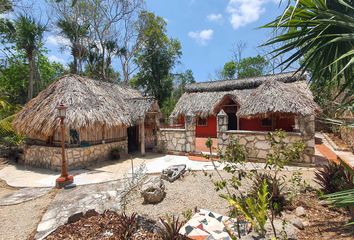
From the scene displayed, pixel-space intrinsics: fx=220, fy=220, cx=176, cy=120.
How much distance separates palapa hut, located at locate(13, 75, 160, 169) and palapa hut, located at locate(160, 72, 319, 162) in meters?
2.49

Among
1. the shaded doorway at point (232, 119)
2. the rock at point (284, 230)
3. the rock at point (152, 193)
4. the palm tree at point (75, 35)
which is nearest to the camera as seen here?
the rock at point (284, 230)

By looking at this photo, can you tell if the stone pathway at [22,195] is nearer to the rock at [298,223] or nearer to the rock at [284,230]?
the rock at [284,230]

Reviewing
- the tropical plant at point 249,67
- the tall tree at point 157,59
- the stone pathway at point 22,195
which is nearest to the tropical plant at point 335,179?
→ the stone pathway at point 22,195

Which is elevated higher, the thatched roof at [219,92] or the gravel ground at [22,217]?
the thatched roof at [219,92]

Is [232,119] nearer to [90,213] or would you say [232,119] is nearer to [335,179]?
[335,179]

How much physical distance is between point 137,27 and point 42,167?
1746cm

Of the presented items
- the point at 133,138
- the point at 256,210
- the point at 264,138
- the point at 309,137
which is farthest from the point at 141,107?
the point at 256,210

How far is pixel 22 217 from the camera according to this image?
5.85 m

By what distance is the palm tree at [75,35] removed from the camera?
66.8 feet

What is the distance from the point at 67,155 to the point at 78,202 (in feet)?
14.8

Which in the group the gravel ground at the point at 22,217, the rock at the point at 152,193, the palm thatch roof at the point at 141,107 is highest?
the palm thatch roof at the point at 141,107

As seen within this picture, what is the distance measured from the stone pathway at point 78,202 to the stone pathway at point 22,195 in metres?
0.71

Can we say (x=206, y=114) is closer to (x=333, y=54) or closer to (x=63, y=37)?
(x=333, y=54)

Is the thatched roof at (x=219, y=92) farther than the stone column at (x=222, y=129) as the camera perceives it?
Yes
